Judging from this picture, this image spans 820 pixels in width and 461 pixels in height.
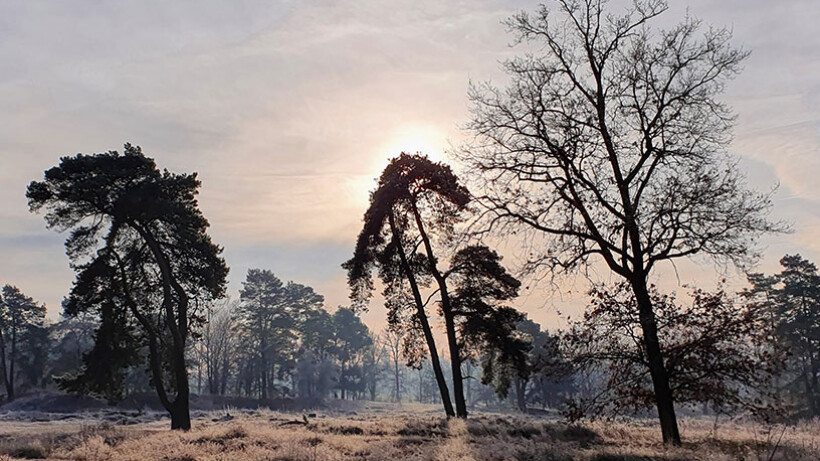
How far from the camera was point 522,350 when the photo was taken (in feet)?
73.9

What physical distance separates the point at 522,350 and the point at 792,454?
1445 centimetres

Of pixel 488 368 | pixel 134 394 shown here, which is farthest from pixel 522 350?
pixel 134 394

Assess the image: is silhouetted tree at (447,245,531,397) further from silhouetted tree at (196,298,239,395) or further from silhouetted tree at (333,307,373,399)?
silhouetted tree at (333,307,373,399)

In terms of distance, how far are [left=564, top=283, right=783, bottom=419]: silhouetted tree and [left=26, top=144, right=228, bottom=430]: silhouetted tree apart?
16.7 m

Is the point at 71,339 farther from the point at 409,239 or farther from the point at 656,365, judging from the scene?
the point at 656,365

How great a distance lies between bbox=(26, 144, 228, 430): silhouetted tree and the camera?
2186cm

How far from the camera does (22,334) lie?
6512 cm

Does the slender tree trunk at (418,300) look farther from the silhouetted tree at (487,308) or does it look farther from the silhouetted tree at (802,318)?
the silhouetted tree at (802,318)

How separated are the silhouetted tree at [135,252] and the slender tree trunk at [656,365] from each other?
1753 centimetres

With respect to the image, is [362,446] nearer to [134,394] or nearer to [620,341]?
[620,341]

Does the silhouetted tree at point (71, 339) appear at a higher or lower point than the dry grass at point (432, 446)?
higher

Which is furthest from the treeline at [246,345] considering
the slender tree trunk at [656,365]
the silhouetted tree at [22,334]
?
the slender tree trunk at [656,365]

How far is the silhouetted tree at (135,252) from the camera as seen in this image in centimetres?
2186

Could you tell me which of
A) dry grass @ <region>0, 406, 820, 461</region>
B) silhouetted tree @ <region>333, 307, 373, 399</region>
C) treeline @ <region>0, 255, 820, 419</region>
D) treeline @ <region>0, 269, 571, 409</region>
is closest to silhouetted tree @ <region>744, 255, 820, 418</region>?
treeline @ <region>0, 255, 820, 419</region>
